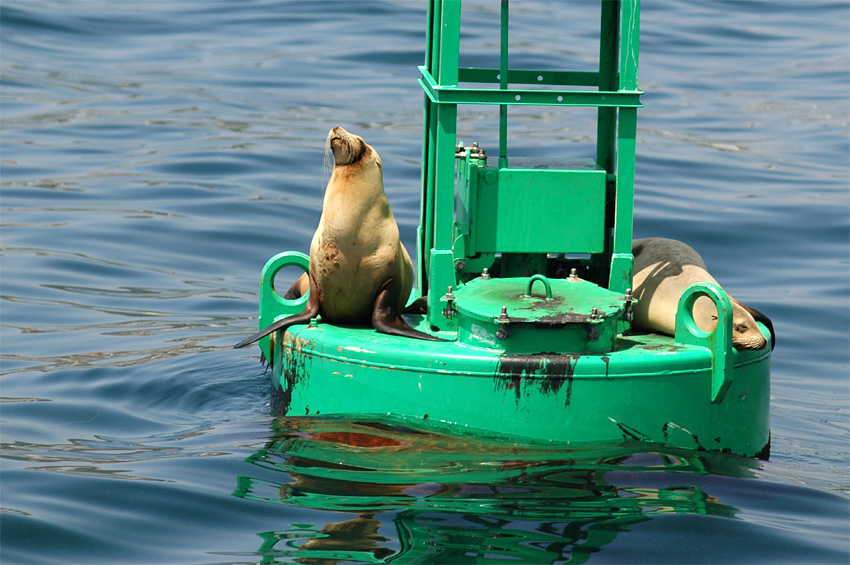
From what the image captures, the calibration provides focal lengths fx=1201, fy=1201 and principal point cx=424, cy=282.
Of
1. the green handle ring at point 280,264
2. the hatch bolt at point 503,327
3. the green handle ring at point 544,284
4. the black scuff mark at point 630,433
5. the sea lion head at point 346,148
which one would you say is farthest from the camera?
the green handle ring at point 280,264

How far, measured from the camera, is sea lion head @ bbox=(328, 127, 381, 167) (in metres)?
5.92

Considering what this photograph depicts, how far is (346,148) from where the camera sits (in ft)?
19.5

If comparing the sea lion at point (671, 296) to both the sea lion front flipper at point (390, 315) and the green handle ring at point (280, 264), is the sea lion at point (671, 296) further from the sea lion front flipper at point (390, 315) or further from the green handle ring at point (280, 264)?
the green handle ring at point (280, 264)

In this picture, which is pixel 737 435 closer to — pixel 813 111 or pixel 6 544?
pixel 6 544

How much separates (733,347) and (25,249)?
23.5 feet

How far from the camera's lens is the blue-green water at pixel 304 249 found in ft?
16.2

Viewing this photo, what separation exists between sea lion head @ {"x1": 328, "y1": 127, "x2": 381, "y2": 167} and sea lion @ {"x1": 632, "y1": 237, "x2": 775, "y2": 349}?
59.9 inches

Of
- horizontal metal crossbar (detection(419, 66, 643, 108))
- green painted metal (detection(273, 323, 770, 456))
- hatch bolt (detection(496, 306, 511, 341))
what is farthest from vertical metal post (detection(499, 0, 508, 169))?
green painted metal (detection(273, 323, 770, 456))

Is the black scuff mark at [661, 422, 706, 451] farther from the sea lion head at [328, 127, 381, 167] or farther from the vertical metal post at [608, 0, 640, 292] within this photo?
the sea lion head at [328, 127, 381, 167]

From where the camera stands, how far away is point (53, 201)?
1216cm

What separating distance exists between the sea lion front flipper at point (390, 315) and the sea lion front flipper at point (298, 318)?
0.31 metres

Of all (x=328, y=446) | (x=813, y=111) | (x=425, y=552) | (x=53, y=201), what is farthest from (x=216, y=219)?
(x=813, y=111)

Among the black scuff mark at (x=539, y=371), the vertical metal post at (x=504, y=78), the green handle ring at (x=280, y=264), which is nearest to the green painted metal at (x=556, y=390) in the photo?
the black scuff mark at (x=539, y=371)

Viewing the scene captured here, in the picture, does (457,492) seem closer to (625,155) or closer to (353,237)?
(353,237)
